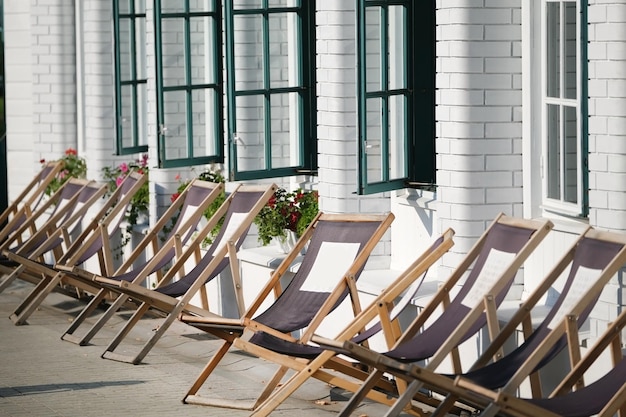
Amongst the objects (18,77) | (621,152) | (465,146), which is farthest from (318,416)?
(18,77)

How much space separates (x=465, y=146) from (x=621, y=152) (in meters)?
1.17

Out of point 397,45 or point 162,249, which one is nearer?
point 397,45

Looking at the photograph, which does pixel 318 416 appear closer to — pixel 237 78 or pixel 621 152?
pixel 621 152

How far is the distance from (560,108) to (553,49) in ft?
0.96

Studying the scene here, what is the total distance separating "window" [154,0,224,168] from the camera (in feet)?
33.9

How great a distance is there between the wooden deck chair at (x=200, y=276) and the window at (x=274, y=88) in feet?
2.68

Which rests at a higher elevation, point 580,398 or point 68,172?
point 68,172

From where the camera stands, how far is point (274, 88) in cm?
962

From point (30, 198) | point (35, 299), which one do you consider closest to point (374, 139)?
point (35, 299)

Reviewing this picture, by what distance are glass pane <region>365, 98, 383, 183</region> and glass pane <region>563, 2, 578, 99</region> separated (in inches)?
52.2

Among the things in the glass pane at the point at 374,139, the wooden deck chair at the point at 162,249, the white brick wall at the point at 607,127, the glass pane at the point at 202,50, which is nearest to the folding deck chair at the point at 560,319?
the white brick wall at the point at 607,127

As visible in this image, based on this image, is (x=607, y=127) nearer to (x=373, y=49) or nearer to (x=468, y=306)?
(x=468, y=306)

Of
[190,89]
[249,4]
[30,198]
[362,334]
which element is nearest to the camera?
[362,334]

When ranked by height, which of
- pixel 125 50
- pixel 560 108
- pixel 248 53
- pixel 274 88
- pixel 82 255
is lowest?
pixel 82 255
